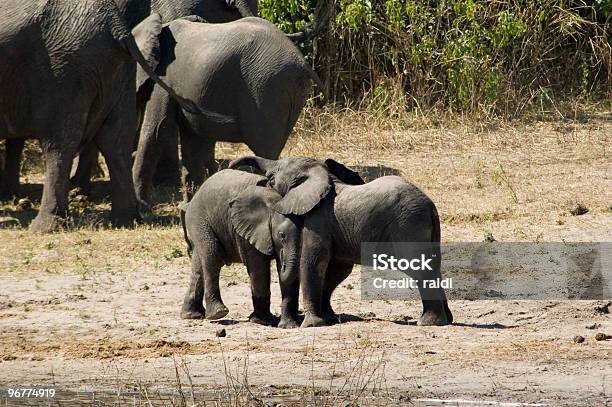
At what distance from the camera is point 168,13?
14.9 meters

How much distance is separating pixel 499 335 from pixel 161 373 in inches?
79.9

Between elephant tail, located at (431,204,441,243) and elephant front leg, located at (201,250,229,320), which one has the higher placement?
elephant tail, located at (431,204,441,243)

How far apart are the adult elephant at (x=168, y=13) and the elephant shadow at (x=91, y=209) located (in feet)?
0.59

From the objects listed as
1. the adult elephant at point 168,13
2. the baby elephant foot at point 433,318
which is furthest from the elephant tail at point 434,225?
the adult elephant at point 168,13

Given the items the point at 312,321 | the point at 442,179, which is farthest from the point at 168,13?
the point at 312,321

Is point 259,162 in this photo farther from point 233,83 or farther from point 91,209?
point 91,209

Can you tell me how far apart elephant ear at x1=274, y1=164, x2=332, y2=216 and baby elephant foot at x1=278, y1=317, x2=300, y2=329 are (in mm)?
665

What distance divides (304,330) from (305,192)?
841mm

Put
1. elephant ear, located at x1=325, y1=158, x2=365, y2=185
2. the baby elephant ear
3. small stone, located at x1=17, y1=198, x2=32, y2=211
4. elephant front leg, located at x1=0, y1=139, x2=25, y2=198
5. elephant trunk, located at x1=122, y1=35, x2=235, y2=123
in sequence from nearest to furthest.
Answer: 1. the baby elephant ear
2. elephant ear, located at x1=325, y1=158, x2=365, y2=185
3. elephant trunk, located at x1=122, y1=35, x2=235, y2=123
4. small stone, located at x1=17, y1=198, x2=32, y2=211
5. elephant front leg, located at x1=0, y1=139, x2=25, y2=198

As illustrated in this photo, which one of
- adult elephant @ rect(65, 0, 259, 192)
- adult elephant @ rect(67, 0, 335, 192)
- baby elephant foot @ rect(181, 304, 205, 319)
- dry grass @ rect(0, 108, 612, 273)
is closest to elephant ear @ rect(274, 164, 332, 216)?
baby elephant foot @ rect(181, 304, 205, 319)

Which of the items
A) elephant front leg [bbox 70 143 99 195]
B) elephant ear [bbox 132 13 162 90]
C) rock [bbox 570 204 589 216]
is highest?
elephant ear [bbox 132 13 162 90]

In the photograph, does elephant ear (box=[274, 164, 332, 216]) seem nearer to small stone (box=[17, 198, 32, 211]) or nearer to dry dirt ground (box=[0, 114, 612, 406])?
dry dirt ground (box=[0, 114, 612, 406])

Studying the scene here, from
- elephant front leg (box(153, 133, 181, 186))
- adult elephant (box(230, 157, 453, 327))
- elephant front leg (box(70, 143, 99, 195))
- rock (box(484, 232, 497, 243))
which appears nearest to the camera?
adult elephant (box(230, 157, 453, 327))

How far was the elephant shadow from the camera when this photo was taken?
1345cm
